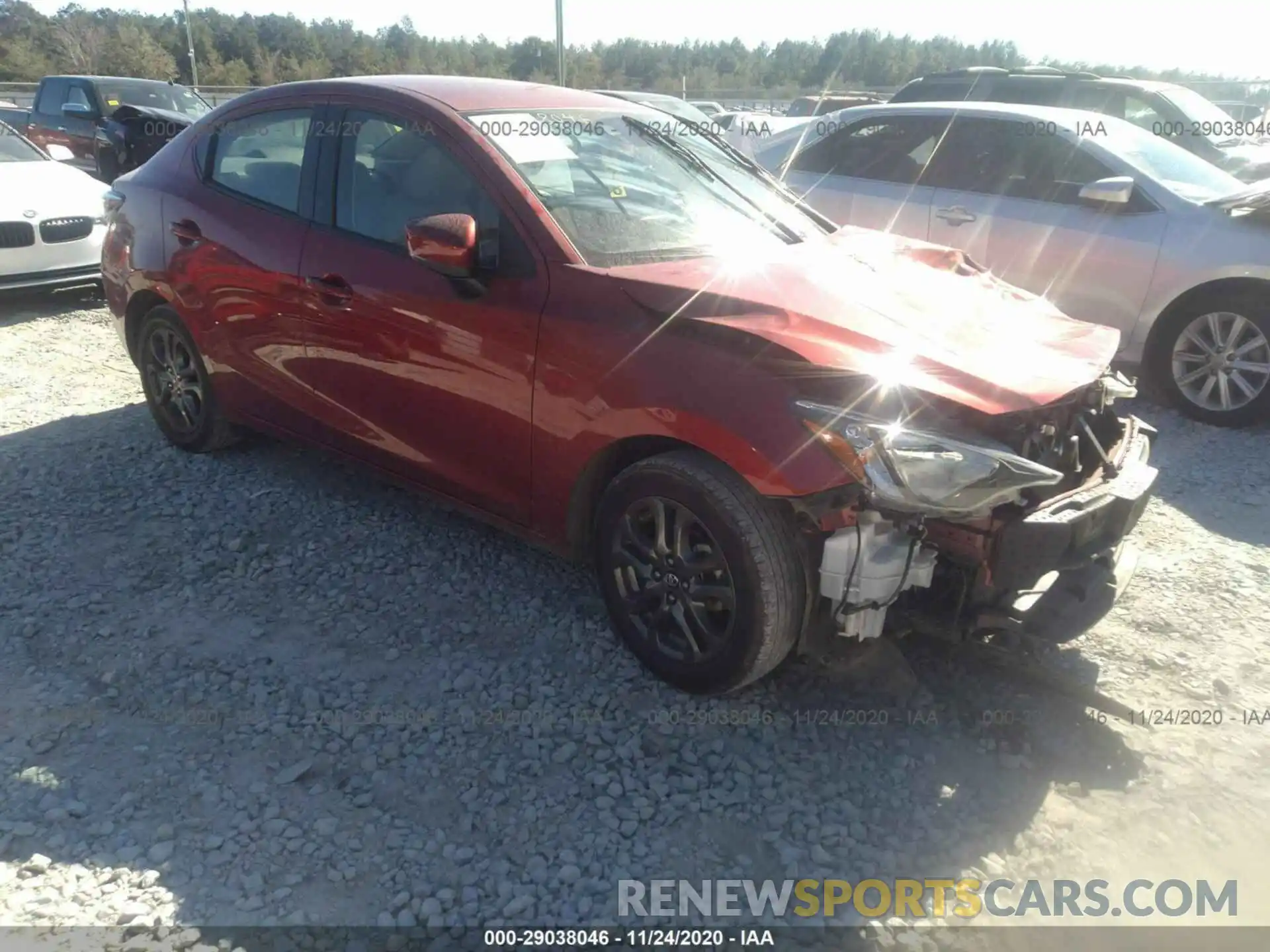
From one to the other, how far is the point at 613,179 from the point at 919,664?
6.61 feet

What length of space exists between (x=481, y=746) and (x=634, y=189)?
200 centimetres

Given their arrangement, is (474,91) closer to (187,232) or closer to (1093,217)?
(187,232)

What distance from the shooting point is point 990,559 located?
8.77 feet

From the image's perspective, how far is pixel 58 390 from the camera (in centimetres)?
589

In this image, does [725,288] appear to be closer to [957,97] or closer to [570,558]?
[570,558]

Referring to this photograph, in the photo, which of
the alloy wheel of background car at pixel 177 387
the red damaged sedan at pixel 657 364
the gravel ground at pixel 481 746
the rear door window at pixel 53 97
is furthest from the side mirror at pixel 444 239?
the rear door window at pixel 53 97

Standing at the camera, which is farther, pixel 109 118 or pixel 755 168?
pixel 109 118

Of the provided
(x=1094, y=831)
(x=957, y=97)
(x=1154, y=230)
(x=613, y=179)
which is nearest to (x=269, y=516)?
(x=613, y=179)

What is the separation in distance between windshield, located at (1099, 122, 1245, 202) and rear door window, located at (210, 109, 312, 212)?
4819mm

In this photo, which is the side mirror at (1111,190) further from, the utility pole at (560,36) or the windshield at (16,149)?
the utility pole at (560,36)

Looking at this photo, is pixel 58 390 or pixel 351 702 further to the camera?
pixel 58 390

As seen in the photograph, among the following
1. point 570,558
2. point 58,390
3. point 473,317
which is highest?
point 473,317

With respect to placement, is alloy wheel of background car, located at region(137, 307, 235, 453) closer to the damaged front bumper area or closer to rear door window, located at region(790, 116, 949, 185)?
the damaged front bumper area

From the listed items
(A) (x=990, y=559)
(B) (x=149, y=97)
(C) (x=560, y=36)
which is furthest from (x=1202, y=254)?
(B) (x=149, y=97)
